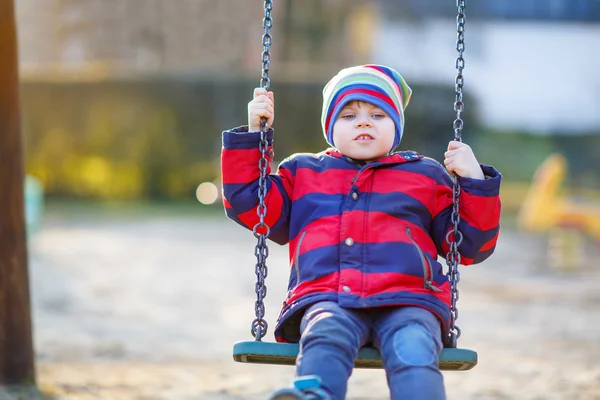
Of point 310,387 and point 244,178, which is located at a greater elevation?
point 244,178

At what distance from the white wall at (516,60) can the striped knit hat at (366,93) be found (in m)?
18.9

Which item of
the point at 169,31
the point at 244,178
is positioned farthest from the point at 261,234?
the point at 169,31

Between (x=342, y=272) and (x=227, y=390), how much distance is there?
2.26 metres

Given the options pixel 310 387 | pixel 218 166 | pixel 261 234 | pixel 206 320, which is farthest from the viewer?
pixel 218 166

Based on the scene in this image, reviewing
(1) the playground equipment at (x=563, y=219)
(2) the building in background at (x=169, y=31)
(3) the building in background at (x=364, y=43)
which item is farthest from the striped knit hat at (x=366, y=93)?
(2) the building in background at (x=169, y=31)

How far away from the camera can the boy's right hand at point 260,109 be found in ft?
9.80

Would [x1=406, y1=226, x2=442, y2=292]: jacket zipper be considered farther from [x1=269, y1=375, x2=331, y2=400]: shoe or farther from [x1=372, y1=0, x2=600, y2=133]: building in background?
[x1=372, y1=0, x2=600, y2=133]: building in background

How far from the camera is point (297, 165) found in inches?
120

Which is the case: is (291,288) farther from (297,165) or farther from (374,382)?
(374,382)

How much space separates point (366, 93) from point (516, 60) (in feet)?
65.9

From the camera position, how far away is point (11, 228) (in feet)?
14.8

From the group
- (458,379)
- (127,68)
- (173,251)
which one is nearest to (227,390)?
(458,379)

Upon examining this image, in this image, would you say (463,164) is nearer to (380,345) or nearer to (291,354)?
(380,345)

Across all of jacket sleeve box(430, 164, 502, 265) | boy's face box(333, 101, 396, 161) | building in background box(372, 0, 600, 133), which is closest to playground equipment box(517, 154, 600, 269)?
jacket sleeve box(430, 164, 502, 265)
